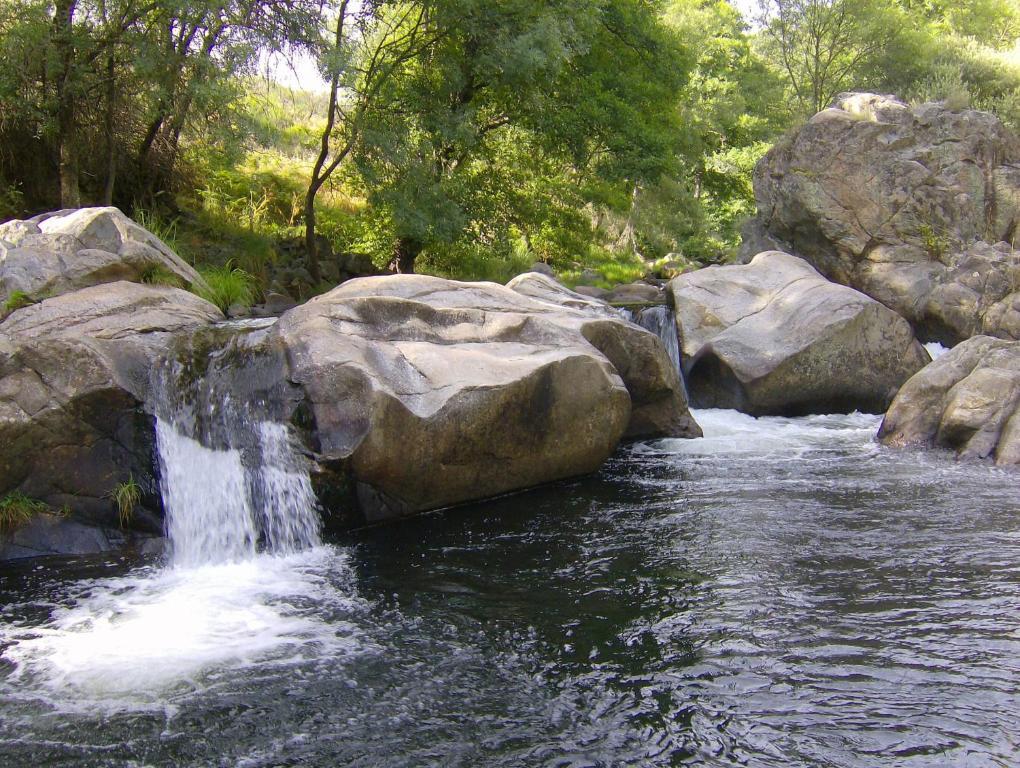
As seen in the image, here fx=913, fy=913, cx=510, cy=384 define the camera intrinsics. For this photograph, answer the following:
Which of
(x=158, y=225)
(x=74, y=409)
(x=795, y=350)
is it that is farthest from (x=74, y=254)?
(x=795, y=350)

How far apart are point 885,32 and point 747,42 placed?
515cm

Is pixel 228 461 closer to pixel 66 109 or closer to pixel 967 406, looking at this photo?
pixel 967 406

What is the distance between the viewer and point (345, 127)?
1486 cm

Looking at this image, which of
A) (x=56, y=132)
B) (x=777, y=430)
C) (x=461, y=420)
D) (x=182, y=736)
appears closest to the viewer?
(x=182, y=736)

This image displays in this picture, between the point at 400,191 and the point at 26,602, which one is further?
the point at 400,191

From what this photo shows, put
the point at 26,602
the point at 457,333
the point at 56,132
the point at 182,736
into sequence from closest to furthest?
1. the point at 182,736
2. the point at 26,602
3. the point at 457,333
4. the point at 56,132

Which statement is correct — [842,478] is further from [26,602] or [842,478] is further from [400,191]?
[400,191]

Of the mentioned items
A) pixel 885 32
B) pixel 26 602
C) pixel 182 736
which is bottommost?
pixel 182 736

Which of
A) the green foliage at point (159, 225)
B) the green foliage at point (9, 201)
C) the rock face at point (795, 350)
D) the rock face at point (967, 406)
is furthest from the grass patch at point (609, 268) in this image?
the green foliage at point (9, 201)

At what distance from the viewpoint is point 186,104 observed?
12.9 meters

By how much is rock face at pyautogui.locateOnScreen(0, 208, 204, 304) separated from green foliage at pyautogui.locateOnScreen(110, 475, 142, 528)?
2.10 meters

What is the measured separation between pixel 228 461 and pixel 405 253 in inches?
380

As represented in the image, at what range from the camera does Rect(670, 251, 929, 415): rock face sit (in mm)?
11609

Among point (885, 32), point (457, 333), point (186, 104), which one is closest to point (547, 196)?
point (186, 104)
